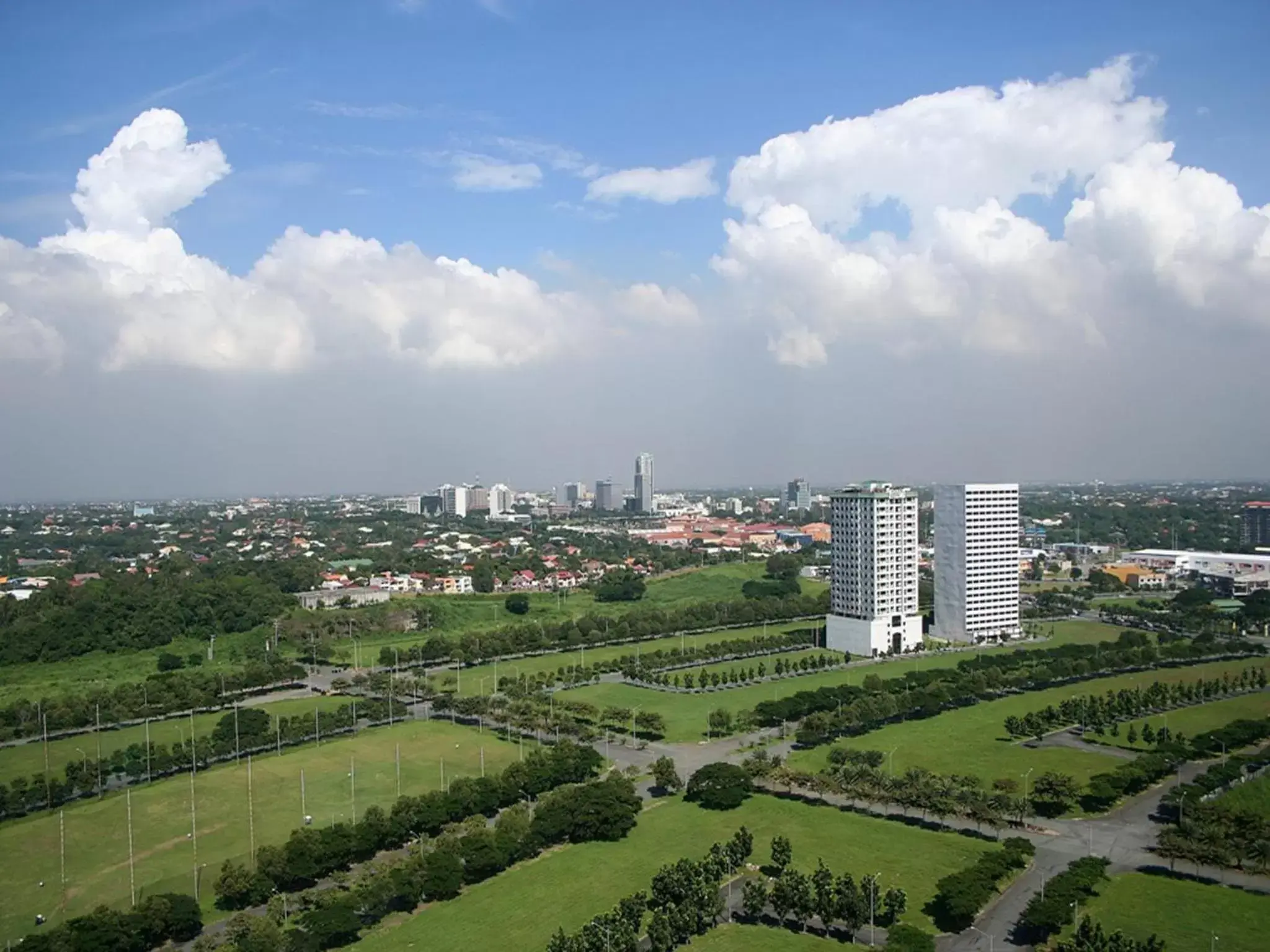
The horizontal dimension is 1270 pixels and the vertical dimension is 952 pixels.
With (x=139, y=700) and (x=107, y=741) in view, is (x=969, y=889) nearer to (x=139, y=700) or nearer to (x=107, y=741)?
(x=107, y=741)

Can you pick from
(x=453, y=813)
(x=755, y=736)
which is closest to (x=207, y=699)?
(x=453, y=813)

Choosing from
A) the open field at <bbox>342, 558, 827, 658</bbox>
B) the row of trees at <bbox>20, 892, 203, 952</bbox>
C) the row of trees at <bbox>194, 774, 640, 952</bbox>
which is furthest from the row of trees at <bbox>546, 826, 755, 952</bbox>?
the open field at <bbox>342, 558, 827, 658</bbox>

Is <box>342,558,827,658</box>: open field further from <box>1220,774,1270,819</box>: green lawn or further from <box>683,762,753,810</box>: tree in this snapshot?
<box>1220,774,1270,819</box>: green lawn

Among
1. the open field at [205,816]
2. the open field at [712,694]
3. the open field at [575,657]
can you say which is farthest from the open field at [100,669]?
the open field at [712,694]

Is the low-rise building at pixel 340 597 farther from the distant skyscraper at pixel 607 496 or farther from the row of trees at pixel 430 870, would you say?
the distant skyscraper at pixel 607 496

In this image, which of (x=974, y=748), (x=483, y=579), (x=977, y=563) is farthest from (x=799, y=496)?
(x=974, y=748)

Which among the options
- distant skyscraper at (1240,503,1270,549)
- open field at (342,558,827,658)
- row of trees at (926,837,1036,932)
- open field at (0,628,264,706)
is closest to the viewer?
row of trees at (926,837,1036,932)
